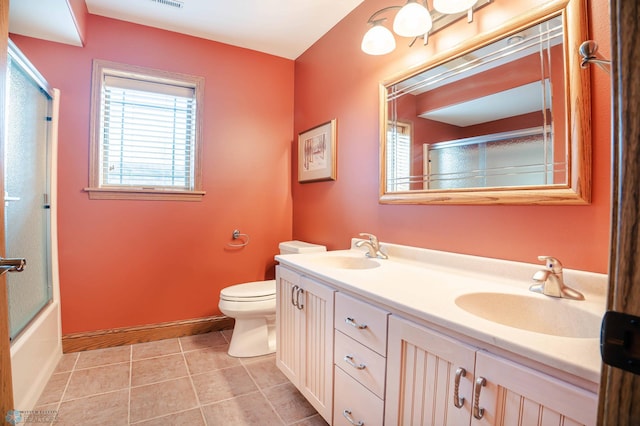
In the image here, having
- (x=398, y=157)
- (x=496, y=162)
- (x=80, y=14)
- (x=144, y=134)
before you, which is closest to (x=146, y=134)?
(x=144, y=134)

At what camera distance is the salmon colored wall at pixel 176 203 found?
87.7 inches

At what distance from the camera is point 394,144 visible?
1842 millimetres

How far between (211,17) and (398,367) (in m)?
2.54

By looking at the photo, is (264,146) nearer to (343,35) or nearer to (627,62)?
(343,35)

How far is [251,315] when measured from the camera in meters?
2.20

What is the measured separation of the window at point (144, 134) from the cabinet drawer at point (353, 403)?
1.88 metres

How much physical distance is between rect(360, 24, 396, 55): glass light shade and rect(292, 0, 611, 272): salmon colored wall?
0.10 meters

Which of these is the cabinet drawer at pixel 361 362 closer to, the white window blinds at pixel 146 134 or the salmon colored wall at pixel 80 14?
the white window blinds at pixel 146 134

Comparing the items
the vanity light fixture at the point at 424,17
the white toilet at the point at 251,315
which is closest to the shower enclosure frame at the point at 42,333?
the white toilet at the point at 251,315

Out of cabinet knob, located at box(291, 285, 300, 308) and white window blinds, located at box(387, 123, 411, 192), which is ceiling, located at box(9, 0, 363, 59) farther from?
cabinet knob, located at box(291, 285, 300, 308)

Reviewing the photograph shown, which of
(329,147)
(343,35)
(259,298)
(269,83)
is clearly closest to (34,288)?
(259,298)

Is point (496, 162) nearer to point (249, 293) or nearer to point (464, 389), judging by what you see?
point (464, 389)

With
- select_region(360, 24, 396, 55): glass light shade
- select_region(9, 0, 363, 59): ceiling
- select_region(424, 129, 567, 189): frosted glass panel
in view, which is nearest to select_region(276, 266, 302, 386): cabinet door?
select_region(424, 129, 567, 189): frosted glass panel

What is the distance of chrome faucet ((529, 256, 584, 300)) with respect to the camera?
3.36ft
